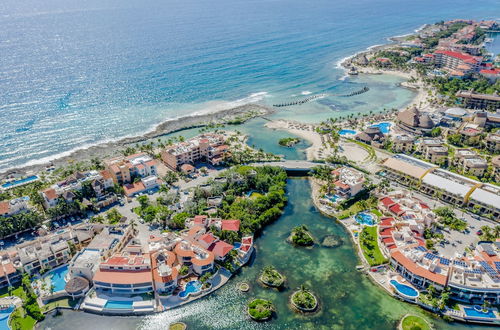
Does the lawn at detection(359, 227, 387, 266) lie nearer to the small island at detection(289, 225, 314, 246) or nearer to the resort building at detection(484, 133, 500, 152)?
the small island at detection(289, 225, 314, 246)

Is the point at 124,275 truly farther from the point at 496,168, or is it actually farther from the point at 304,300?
the point at 496,168

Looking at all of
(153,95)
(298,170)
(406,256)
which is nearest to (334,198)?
(298,170)

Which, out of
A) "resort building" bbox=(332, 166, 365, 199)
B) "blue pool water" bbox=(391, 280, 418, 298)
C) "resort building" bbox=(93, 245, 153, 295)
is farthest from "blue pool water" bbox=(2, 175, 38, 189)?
"blue pool water" bbox=(391, 280, 418, 298)

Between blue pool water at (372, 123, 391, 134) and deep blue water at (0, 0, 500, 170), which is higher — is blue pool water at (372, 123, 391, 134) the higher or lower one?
the lower one

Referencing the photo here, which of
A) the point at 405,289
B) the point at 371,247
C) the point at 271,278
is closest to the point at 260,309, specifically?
the point at 271,278

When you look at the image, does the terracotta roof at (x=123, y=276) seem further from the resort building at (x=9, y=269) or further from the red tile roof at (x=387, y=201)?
the red tile roof at (x=387, y=201)
